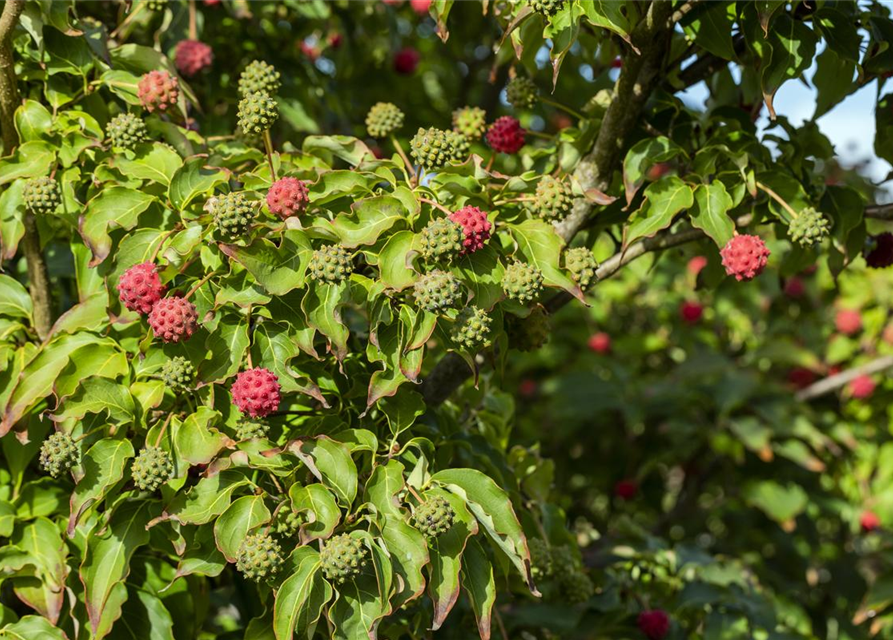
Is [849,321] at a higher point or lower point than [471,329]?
lower

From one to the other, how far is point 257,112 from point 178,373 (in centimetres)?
54

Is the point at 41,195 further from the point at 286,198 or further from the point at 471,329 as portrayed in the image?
the point at 471,329

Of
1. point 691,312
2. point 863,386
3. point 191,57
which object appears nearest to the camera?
point 191,57

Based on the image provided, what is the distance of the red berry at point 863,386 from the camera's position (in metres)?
5.02

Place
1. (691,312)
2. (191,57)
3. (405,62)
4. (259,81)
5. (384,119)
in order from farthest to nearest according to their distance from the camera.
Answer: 1. (691,312)
2. (405,62)
3. (191,57)
4. (384,119)
5. (259,81)

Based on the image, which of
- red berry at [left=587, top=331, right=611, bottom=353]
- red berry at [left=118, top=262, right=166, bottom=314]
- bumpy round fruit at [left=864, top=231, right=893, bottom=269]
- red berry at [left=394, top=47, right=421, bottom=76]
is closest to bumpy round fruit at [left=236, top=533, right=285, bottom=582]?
red berry at [left=118, top=262, right=166, bottom=314]

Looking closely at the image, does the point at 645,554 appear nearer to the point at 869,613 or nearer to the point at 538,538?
the point at 538,538

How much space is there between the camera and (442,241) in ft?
6.18

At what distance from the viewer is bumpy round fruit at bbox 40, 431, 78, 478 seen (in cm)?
193

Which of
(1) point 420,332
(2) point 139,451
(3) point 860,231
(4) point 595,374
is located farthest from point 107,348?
(4) point 595,374

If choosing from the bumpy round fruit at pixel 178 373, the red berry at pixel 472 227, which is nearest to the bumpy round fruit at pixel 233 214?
the bumpy round fruit at pixel 178 373

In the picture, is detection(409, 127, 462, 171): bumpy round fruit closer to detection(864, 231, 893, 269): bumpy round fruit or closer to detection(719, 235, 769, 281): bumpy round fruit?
detection(719, 235, 769, 281): bumpy round fruit

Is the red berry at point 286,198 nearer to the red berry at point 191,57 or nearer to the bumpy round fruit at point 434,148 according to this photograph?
the bumpy round fruit at point 434,148

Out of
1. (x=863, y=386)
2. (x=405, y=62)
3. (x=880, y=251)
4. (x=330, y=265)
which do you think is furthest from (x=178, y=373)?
(x=863, y=386)
